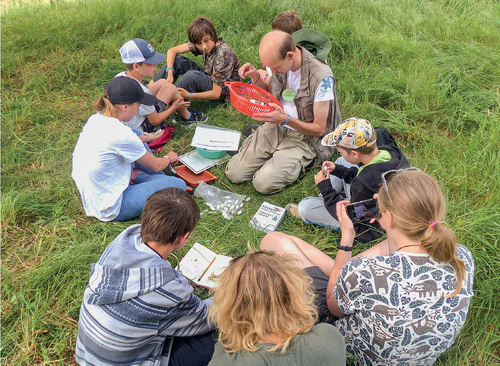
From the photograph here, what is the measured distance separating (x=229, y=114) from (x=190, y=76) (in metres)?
0.72

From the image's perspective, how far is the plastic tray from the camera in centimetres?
362

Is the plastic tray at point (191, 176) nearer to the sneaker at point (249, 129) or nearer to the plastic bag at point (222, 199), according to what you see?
the plastic bag at point (222, 199)

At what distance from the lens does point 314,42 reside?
3.40 meters

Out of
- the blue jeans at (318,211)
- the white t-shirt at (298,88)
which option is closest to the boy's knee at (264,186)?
the blue jeans at (318,211)

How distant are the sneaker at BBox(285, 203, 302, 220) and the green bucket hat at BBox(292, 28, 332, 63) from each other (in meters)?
1.44

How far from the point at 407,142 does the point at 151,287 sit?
3008 millimetres

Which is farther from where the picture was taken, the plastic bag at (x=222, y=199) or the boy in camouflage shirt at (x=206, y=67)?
the boy in camouflage shirt at (x=206, y=67)

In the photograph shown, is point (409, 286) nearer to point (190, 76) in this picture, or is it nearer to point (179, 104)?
point (179, 104)

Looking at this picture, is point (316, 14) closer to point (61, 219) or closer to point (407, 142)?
point (407, 142)

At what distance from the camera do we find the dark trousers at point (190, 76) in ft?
14.9

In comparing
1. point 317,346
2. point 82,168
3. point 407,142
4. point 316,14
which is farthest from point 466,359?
point 316,14

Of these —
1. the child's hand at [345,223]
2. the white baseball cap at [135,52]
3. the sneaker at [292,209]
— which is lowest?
the sneaker at [292,209]

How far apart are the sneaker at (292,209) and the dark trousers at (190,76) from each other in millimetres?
2223

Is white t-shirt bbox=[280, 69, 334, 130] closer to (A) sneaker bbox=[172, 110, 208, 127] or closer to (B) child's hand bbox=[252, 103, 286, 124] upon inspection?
(B) child's hand bbox=[252, 103, 286, 124]
